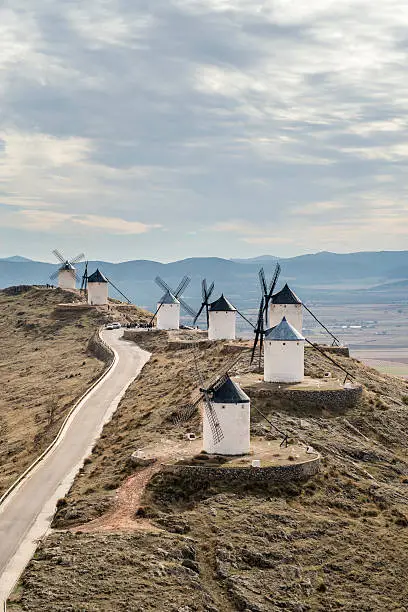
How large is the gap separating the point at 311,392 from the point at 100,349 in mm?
31959

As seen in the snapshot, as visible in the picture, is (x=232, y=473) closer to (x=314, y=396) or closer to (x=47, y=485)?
(x=47, y=485)

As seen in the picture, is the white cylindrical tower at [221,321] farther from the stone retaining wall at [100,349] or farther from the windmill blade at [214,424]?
the windmill blade at [214,424]

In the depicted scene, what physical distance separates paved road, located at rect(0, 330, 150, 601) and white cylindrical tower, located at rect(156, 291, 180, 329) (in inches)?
825

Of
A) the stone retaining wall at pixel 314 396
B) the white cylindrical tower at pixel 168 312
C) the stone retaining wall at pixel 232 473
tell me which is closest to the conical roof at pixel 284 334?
the stone retaining wall at pixel 314 396

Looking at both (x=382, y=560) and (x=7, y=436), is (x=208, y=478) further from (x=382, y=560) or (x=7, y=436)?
(x=7, y=436)

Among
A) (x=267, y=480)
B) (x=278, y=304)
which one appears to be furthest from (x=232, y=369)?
(x=267, y=480)

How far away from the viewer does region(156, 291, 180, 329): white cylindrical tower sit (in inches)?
3430

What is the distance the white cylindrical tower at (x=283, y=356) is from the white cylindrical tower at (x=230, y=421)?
42.7ft

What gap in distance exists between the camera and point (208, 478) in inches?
1592

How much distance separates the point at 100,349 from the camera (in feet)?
267

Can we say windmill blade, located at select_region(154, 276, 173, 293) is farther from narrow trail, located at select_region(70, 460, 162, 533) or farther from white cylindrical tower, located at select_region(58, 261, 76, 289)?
narrow trail, located at select_region(70, 460, 162, 533)

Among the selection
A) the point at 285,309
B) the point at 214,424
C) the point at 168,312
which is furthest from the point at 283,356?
the point at 168,312

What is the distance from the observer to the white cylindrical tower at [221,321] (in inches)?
2928

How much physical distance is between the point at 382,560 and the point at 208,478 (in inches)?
311
